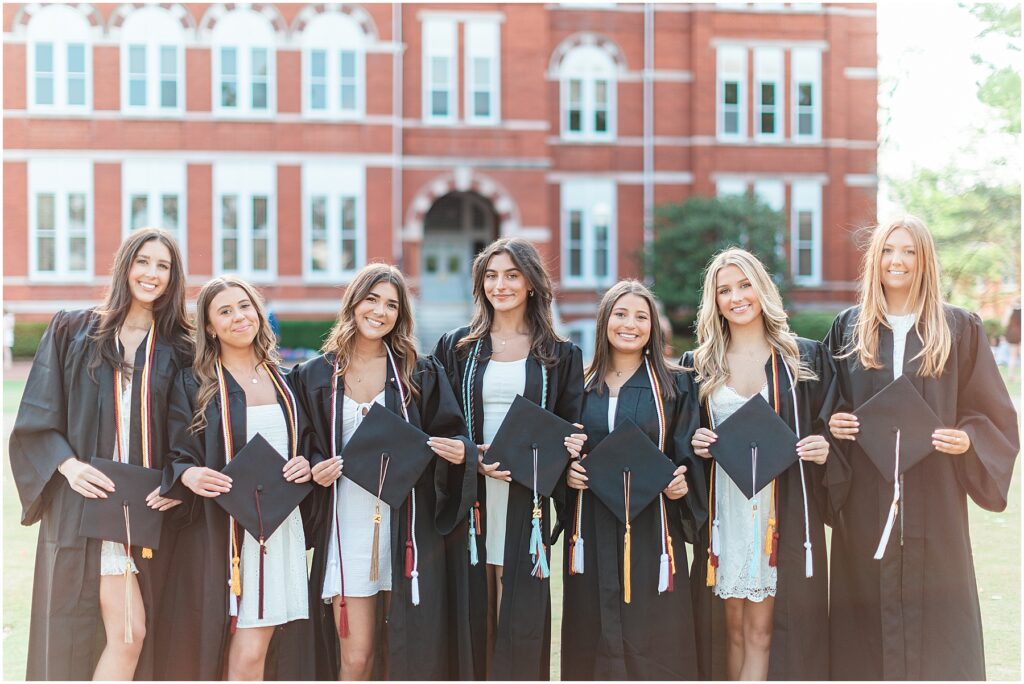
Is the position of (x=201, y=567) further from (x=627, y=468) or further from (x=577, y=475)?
(x=627, y=468)

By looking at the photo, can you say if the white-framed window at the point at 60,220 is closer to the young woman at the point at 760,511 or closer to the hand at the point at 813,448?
the young woman at the point at 760,511

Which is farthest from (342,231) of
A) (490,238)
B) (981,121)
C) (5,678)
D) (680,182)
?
(5,678)

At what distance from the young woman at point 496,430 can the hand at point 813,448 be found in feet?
2.84

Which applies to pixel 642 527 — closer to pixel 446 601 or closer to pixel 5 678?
pixel 446 601

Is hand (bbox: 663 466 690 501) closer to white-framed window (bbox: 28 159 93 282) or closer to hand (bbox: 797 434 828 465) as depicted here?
hand (bbox: 797 434 828 465)

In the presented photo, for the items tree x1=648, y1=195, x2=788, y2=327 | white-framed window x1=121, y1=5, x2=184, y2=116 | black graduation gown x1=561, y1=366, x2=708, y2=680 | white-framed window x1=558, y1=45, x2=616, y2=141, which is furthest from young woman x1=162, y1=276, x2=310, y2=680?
white-framed window x1=558, y1=45, x2=616, y2=141

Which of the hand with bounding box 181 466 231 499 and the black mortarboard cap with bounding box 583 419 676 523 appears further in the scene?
the black mortarboard cap with bounding box 583 419 676 523

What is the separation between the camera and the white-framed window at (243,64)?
63.7 feet

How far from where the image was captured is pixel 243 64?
1948cm

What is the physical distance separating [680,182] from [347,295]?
1917cm

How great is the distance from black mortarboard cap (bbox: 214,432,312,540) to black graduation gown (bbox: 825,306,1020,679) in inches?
87.1

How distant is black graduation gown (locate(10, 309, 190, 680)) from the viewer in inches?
129

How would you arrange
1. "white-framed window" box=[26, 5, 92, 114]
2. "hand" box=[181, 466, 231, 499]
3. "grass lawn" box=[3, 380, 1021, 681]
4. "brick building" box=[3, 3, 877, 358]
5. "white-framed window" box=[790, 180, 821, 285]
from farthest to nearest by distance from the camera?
1. "white-framed window" box=[790, 180, 821, 285]
2. "brick building" box=[3, 3, 877, 358]
3. "white-framed window" box=[26, 5, 92, 114]
4. "grass lawn" box=[3, 380, 1021, 681]
5. "hand" box=[181, 466, 231, 499]

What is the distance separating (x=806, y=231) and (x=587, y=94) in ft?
21.6
